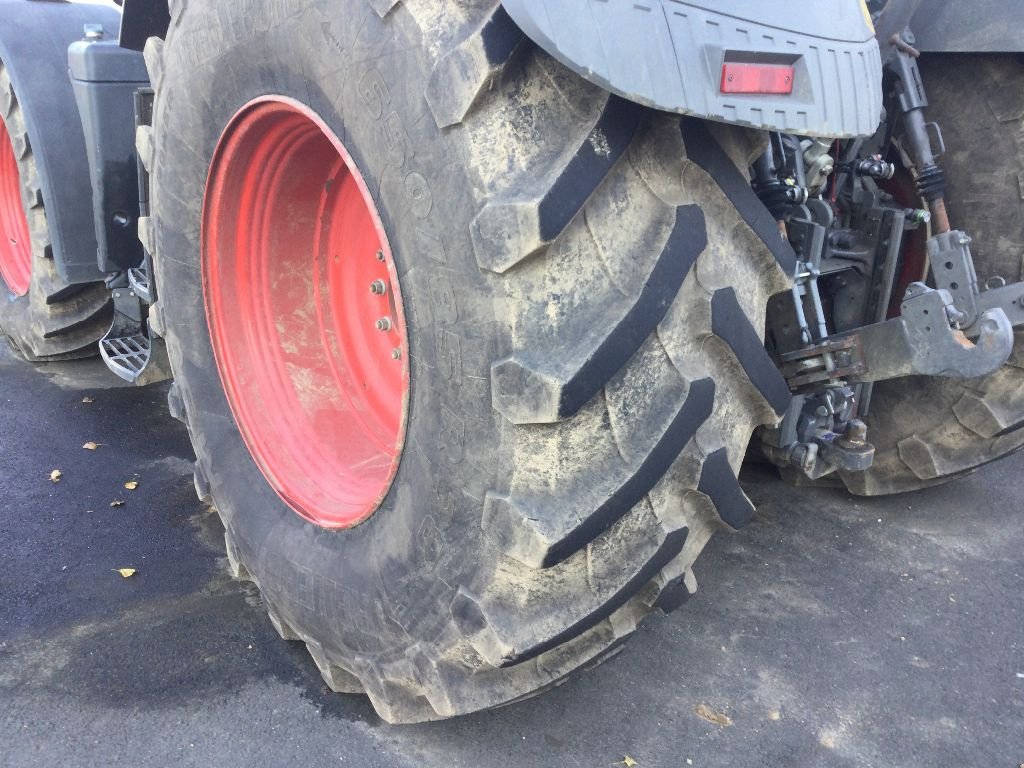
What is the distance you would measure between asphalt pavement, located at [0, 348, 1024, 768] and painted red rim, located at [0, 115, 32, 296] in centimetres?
167

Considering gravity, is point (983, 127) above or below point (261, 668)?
above

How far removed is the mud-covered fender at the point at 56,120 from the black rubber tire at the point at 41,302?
0.66 ft

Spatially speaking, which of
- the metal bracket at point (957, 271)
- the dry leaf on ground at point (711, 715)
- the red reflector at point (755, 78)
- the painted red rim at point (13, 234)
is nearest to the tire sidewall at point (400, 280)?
the red reflector at point (755, 78)

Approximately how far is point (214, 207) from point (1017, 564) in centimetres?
243

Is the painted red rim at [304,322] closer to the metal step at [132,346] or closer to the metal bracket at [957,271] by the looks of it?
the metal step at [132,346]

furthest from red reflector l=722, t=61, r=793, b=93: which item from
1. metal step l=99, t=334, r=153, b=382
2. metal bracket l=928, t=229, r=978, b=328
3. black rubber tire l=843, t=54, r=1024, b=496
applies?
metal step l=99, t=334, r=153, b=382

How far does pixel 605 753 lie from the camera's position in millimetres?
1764

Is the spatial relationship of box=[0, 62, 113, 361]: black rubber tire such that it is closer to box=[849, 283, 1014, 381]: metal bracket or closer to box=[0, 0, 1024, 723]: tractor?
box=[0, 0, 1024, 723]: tractor

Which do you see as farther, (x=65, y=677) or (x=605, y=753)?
(x=65, y=677)

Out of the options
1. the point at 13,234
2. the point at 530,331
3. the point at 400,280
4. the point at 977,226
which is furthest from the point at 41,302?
the point at 977,226

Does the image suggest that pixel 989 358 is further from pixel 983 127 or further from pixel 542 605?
pixel 542 605

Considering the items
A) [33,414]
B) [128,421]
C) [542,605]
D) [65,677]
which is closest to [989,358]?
[542,605]

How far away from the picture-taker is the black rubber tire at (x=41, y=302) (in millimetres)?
3410

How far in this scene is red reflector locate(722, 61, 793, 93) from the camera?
3.69 ft
